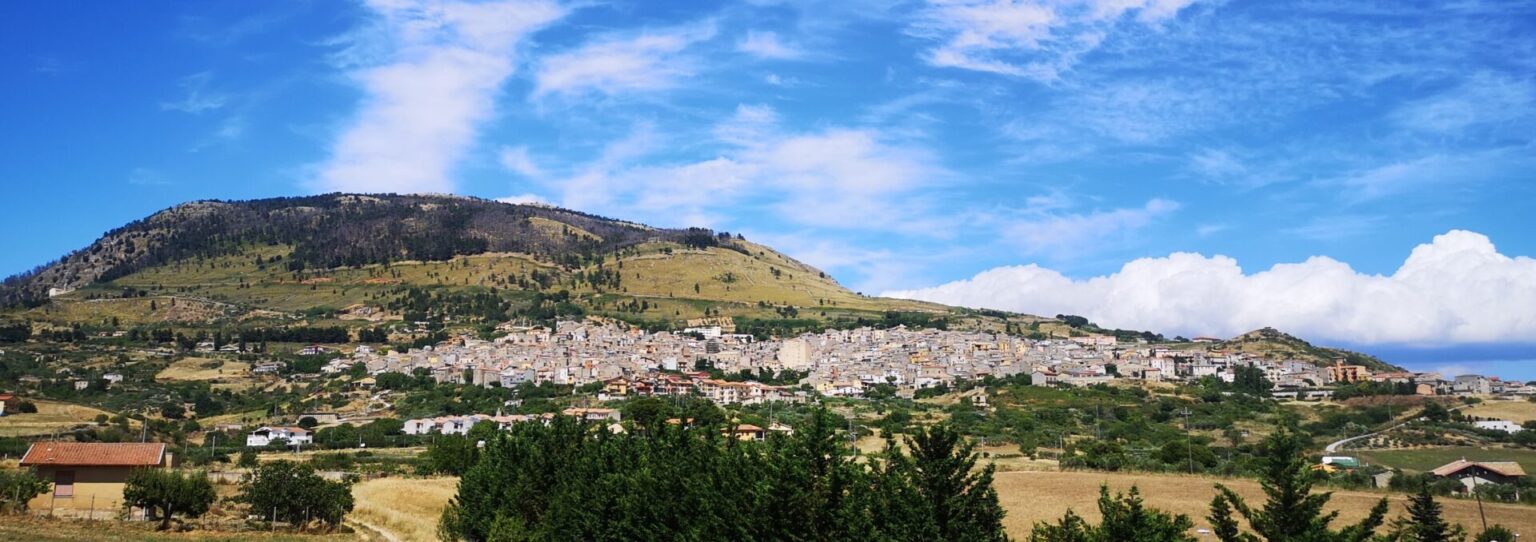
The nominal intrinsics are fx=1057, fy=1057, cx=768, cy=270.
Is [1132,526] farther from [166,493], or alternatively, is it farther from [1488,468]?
[1488,468]

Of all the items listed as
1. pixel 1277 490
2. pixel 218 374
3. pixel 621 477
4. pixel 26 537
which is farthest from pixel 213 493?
pixel 218 374

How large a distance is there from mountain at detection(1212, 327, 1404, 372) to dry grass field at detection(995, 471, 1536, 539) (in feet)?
390

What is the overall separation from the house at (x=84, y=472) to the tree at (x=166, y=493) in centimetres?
384

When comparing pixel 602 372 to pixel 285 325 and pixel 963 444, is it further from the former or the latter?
pixel 963 444

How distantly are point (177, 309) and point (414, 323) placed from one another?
43.6m

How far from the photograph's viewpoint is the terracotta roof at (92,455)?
146ft

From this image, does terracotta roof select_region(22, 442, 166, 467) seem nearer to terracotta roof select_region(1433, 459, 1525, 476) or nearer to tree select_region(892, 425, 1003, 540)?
tree select_region(892, 425, 1003, 540)

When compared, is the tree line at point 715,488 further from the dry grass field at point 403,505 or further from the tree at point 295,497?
the tree at point 295,497

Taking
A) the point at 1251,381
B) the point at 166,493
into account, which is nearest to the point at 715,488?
the point at 166,493

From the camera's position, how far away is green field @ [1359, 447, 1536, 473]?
68.1 m

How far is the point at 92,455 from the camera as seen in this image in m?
45.7

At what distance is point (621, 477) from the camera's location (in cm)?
3219

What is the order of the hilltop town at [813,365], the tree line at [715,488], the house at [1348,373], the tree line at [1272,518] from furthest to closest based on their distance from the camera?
the house at [1348,373] < the hilltop town at [813,365] < the tree line at [715,488] < the tree line at [1272,518]

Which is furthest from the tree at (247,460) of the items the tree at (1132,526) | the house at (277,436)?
the tree at (1132,526)
